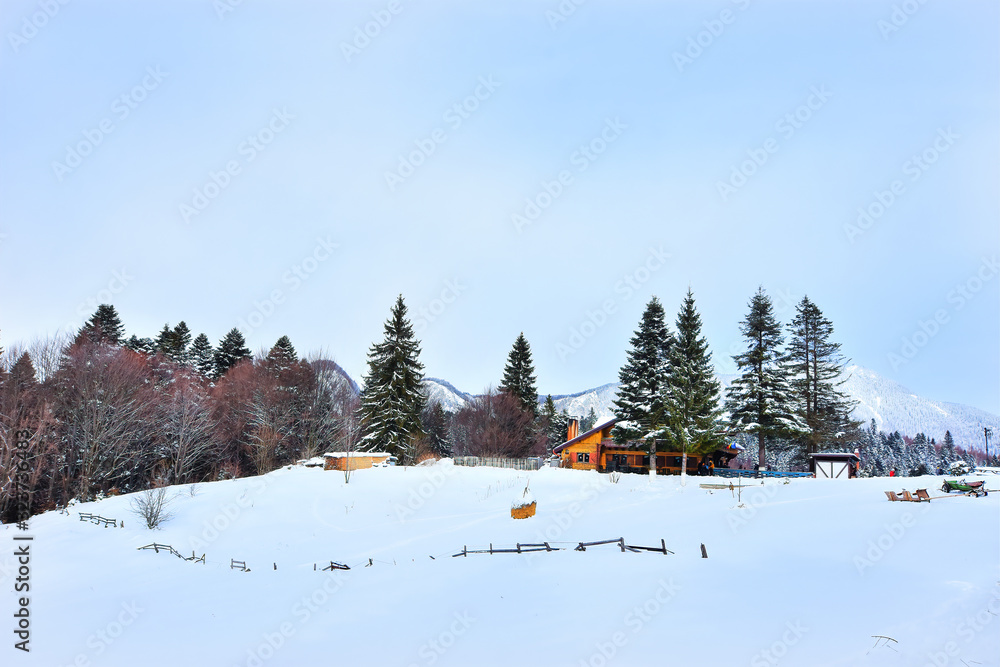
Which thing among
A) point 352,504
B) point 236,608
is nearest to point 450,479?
point 352,504

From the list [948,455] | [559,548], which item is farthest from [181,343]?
[948,455]

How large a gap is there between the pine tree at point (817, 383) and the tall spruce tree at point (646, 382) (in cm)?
966

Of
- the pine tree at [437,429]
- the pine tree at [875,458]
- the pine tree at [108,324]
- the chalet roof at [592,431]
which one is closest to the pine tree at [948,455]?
the pine tree at [875,458]

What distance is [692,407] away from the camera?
1531 inches

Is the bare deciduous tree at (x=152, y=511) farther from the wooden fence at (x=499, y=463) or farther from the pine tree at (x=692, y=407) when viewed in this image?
the pine tree at (x=692, y=407)

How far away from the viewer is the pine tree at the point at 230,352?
6506 cm

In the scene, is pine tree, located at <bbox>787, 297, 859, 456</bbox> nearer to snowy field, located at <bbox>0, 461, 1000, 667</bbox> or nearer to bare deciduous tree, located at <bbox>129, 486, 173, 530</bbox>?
snowy field, located at <bbox>0, 461, 1000, 667</bbox>

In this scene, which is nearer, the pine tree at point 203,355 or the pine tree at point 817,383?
the pine tree at point 817,383

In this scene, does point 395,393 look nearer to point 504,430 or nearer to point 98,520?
point 504,430

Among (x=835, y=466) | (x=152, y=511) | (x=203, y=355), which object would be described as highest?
(x=203, y=355)

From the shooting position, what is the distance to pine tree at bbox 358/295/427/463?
163 ft

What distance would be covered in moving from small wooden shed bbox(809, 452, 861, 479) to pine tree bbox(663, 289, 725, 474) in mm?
6000

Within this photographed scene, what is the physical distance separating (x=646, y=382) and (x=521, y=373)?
2016 centimetres

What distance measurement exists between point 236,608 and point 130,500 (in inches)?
797
